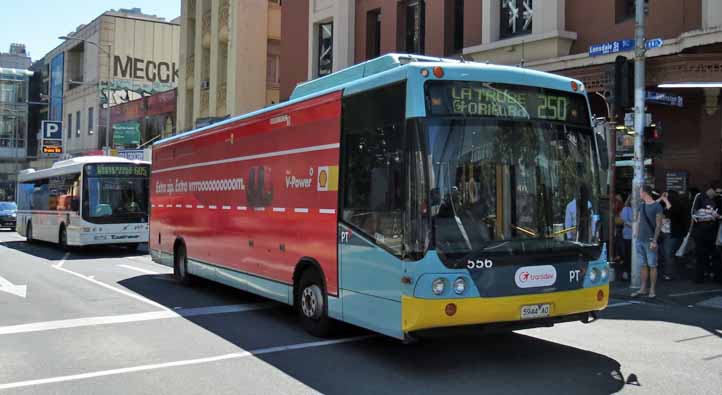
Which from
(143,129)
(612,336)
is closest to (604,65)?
(612,336)

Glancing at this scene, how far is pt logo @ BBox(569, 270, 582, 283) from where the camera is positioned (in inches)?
277

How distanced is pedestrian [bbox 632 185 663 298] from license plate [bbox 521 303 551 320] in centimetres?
568

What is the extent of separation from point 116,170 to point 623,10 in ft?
48.4

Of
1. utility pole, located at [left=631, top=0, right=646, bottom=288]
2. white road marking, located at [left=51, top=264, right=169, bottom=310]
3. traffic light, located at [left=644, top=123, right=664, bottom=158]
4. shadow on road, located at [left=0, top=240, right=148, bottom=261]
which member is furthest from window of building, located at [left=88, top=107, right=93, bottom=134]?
traffic light, located at [left=644, top=123, right=664, bottom=158]

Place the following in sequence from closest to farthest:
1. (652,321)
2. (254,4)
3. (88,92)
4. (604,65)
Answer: (652,321), (604,65), (254,4), (88,92)

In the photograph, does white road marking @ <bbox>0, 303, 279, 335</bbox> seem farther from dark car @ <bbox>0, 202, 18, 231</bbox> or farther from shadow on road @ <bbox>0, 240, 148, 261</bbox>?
dark car @ <bbox>0, 202, 18, 231</bbox>

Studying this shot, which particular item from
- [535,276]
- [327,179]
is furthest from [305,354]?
[535,276]

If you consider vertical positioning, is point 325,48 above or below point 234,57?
below

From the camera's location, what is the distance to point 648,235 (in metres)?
11.9

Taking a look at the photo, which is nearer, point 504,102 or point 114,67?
point 504,102

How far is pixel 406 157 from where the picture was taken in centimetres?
656

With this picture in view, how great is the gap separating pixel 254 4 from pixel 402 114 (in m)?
28.1

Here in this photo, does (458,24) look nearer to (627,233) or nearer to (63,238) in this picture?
(627,233)

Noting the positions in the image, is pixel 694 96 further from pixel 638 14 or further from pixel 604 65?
pixel 638 14
